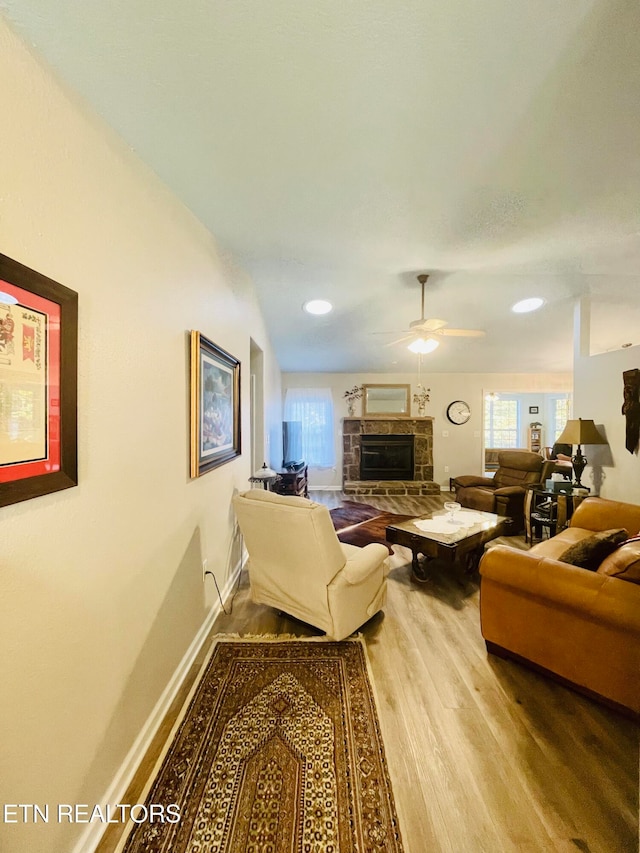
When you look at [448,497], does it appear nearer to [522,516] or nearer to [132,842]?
[522,516]

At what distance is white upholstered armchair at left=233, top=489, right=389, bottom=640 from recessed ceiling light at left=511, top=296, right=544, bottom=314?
11.0 feet

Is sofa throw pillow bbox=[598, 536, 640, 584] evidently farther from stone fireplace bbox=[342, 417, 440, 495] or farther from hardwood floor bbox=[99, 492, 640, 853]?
stone fireplace bbox=[342, 417, 440, 495]

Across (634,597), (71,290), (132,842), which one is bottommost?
(132,842)

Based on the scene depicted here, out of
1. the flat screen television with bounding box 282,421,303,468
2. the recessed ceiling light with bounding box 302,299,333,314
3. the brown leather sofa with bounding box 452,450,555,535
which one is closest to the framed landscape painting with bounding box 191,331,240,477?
the recessed ceiling light with bounding box 302,299,333,314

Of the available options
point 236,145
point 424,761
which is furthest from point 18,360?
point 424,761

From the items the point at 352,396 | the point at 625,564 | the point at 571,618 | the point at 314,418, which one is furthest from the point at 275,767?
the point at 352,396

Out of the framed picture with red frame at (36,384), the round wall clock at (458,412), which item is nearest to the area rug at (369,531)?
the round wall clock at (458,412)

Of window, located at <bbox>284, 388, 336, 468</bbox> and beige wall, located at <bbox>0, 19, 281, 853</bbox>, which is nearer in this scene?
beige wall, located at <bbox>0, 19, 281, 853</bbox>

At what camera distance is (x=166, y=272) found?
162cm

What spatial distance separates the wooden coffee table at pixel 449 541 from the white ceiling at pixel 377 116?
7.57 feet

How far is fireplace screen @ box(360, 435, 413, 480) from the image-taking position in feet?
Result: 21.1

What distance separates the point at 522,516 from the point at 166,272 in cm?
488

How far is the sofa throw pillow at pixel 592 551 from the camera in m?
1.77

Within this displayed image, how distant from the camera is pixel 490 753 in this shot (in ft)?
4.49
